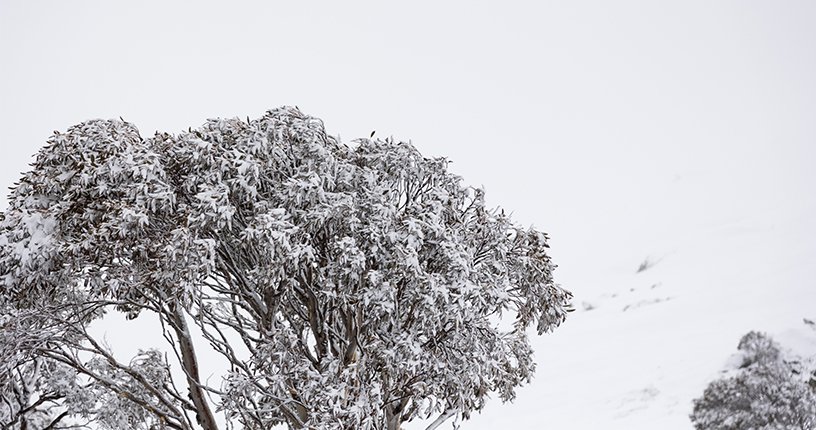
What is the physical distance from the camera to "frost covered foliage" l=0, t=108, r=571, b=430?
29.0 feet

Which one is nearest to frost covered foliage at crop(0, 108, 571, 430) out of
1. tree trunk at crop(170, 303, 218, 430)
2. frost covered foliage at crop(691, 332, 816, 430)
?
tree trunk at crop(170, 303, 218, 430)

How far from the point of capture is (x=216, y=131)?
9.71 m

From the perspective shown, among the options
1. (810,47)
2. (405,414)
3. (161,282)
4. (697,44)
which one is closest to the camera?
(161,282)

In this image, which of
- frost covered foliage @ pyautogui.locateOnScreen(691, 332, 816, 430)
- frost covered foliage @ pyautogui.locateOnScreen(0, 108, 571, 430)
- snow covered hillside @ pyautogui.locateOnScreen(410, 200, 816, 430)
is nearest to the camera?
frost covered foliage @ pyautogui.locateOnScreen(0, 108, 571, 430)

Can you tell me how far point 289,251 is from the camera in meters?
8.70

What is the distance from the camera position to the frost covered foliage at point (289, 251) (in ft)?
29.0

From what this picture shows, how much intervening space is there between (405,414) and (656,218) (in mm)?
67662

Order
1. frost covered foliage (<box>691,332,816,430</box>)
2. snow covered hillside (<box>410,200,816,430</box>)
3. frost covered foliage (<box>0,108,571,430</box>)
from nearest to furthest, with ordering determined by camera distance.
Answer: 1. frost covered foliage (<box>0,108,571,430</box>)
2. frost covered foliage (<box>691,332,816,430</box>)
3. snow covered hillside (<box>410,200,816,430</box>)

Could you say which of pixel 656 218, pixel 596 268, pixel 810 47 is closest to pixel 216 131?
pixel 596 268

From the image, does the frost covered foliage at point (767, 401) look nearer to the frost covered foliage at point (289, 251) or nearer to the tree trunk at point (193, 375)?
the frost covered foliage at point (289, 251)

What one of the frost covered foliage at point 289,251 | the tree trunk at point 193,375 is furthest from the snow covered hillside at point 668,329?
the frost covered foliage at point 289,251

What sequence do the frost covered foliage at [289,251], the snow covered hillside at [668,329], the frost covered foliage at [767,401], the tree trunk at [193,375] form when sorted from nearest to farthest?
1. the frost covered foliage at [289,251]
2. the tree trunk at [193,375]
3. the frost covered foliage at [767,401]
4. the snow covered hillside at [668,329]

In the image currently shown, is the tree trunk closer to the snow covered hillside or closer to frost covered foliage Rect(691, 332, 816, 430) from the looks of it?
frost covered foliage Rect(691, 332, 816, 430)

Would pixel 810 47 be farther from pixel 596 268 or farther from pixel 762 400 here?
pixel 762 400
